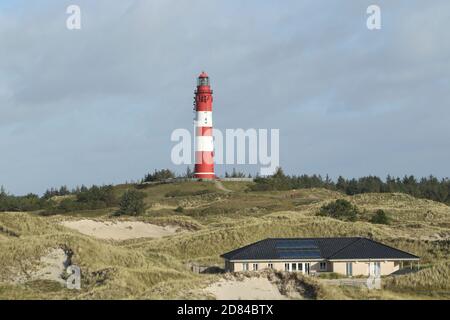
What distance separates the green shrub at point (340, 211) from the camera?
101m

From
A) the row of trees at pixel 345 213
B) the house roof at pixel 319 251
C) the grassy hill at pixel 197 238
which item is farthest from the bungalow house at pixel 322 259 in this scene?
the row of trees at pixel 345 213

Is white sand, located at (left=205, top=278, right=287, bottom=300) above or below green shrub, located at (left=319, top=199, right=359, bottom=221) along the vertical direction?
below

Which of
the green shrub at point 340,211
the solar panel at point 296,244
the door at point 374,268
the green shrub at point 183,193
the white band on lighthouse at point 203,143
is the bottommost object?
the door at point 374,268

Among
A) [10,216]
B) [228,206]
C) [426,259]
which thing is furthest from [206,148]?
[426,259]

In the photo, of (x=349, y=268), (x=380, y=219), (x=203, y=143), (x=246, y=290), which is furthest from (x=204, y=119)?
(x=246, y=290)

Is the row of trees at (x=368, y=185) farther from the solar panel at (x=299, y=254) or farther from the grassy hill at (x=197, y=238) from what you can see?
the solar panel at (x=299, y=254)

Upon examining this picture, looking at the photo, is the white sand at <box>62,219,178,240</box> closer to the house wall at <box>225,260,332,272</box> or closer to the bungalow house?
the bungalow house

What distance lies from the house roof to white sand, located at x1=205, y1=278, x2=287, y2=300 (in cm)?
1671

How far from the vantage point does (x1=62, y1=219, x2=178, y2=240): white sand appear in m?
95.6

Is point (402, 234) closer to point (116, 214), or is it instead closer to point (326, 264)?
point (326, 264)

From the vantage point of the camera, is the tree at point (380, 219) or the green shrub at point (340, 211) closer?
the tree at point (380, 219)

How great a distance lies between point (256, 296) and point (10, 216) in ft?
162

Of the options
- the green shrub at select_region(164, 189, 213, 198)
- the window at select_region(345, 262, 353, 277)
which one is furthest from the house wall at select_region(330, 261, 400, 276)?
the green shrub at select_region(164, 189, 213, 198)

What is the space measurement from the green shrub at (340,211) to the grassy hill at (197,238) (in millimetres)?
1430
